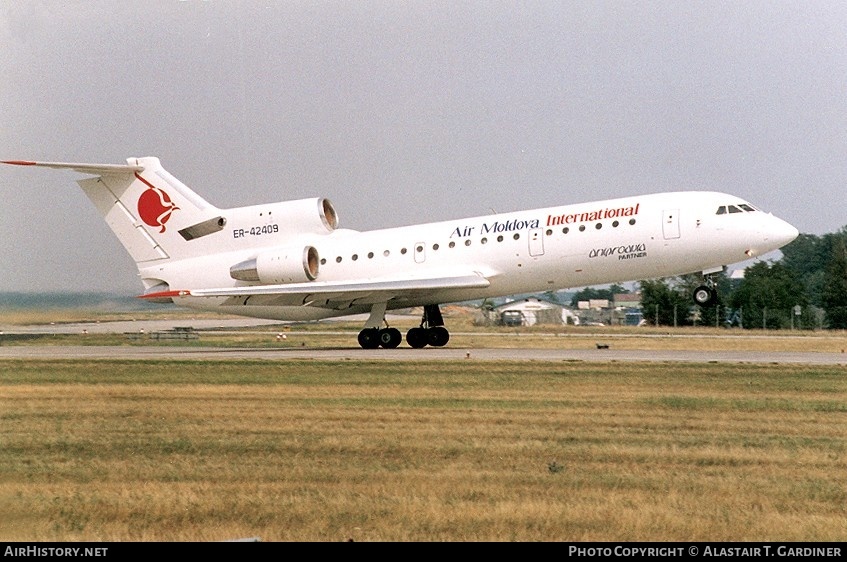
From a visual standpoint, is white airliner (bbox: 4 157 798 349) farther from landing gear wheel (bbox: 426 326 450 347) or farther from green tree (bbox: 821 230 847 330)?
green tree (bbox: 821 230 847 330)

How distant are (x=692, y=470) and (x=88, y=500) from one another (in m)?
6.10

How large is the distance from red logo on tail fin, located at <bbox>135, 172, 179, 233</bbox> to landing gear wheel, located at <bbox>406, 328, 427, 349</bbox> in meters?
8.55

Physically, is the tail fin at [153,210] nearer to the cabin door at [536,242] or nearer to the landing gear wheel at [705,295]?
the cabin door at [536,242]

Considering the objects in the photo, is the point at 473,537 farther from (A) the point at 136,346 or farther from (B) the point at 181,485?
(A) the point at 136,346

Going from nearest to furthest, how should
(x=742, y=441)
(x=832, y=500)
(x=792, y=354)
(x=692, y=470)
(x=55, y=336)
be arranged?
1. (x=832, y=500)
2. (x=692, y=470)
3. (x=742, y=441)
4. (x=792, y=354)
5. (x=55, y=336)

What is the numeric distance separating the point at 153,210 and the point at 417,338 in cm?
927

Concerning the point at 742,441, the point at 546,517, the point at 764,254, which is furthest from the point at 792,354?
the point at 546,517

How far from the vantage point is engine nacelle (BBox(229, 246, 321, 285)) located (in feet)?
103

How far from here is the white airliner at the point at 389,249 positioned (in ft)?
91.8

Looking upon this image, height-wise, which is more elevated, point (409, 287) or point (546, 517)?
point (409, 287)

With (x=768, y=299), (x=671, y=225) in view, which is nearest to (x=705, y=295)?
(x=671, y=225)

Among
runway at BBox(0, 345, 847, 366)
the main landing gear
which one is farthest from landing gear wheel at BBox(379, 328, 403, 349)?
runway at BBox(0, 345, 847, 366)

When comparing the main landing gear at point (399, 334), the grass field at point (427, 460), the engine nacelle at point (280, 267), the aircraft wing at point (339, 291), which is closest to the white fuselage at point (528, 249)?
the aircraft wing at point (339, 291)

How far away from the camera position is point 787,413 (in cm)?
1523
